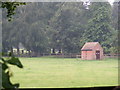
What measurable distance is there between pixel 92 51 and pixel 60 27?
0.56 metres

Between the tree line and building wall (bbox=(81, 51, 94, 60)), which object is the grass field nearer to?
building wall (bbox=(81, 51, 94, 60))

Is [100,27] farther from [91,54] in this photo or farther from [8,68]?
[8,68]

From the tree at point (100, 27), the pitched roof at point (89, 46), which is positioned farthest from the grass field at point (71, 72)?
the tree at point (100, 27)

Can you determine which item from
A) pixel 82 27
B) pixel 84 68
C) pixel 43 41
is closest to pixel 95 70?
pixel 84 68

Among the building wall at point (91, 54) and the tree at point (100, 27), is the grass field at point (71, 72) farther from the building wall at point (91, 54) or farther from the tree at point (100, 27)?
the tree at point (100, 27)

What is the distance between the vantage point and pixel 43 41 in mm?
3117

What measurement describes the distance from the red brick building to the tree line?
0.06 meters

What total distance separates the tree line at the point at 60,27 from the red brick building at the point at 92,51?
63 millimetres

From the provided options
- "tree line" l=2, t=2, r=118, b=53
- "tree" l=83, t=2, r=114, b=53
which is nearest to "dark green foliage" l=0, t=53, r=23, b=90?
"tree line" l=2, t=2, r=118, b=53

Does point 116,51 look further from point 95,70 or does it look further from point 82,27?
point 95,70

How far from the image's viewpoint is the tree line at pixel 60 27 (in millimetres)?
2736

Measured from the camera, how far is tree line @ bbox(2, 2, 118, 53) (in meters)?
2.74

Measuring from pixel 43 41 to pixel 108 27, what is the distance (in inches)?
42.0

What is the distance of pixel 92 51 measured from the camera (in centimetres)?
329
